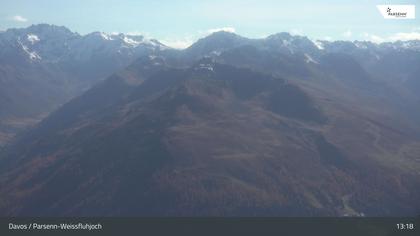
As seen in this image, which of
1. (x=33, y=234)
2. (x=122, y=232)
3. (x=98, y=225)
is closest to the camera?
(x=98, y=225)

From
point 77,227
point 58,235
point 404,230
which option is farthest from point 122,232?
point 404,230

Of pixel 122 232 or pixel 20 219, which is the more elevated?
pixel 20 219

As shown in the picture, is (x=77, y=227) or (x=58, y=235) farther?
(x=58, y=235)

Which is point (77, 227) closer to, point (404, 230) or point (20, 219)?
point (20, 219)

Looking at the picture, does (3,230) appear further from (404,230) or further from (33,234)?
(404,230)

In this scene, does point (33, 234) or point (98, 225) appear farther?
point (33, 234)

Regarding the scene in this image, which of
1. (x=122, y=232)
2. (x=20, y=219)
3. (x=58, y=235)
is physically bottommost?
(x=122, y=232)

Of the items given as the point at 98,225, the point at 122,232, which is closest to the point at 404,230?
the point at 98,225

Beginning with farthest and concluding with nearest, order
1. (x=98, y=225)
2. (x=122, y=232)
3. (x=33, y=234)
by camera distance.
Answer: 1. (x=122, y=232)
2. (x=33, y=234)
3. (x=98, y=225)

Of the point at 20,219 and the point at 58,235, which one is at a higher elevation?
the point at 20,219
